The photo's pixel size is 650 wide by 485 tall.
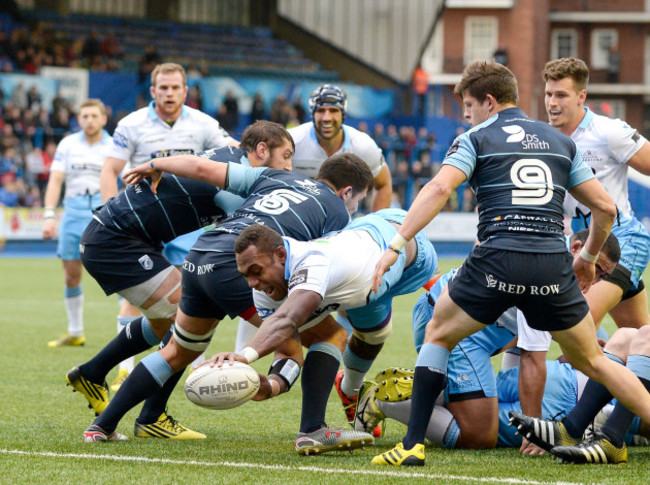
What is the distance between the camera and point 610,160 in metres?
6.62

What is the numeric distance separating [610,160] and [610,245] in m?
→ 0.80

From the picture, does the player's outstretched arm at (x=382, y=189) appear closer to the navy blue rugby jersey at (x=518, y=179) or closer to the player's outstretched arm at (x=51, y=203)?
the navy blue rugby jersey at (x=518, y=179)

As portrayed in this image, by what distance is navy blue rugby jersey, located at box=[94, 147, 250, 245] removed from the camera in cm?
627

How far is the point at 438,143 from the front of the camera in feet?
104

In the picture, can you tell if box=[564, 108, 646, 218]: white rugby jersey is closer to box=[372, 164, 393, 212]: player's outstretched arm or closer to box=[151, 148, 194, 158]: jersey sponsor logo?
box=[372, 164, 393, 212]: player's outstretched arm

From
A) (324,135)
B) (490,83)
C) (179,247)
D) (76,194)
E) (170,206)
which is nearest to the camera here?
(490,83)

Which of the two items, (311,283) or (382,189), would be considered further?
(382,189)

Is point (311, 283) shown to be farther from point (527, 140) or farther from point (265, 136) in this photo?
point (265, 136)

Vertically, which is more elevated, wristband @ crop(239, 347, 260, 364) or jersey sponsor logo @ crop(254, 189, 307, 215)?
jersey sponsor logo @ crop(254, 189, 307, 215)

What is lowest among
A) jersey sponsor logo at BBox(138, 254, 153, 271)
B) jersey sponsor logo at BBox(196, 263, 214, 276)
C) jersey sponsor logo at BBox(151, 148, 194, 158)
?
jersey sponsor logo at BBox(138, 254, 153, 271)

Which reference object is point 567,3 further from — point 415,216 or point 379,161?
point 415,216

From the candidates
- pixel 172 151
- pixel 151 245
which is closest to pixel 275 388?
pixel 151 245

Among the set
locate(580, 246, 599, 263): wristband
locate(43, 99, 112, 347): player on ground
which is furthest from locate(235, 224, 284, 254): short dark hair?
locate(43, 99, 112, 347): player on ground

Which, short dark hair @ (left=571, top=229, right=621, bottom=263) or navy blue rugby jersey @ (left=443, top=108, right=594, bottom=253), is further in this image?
short dark hair @ (left=571, top=229, right=621, bottom=263)
